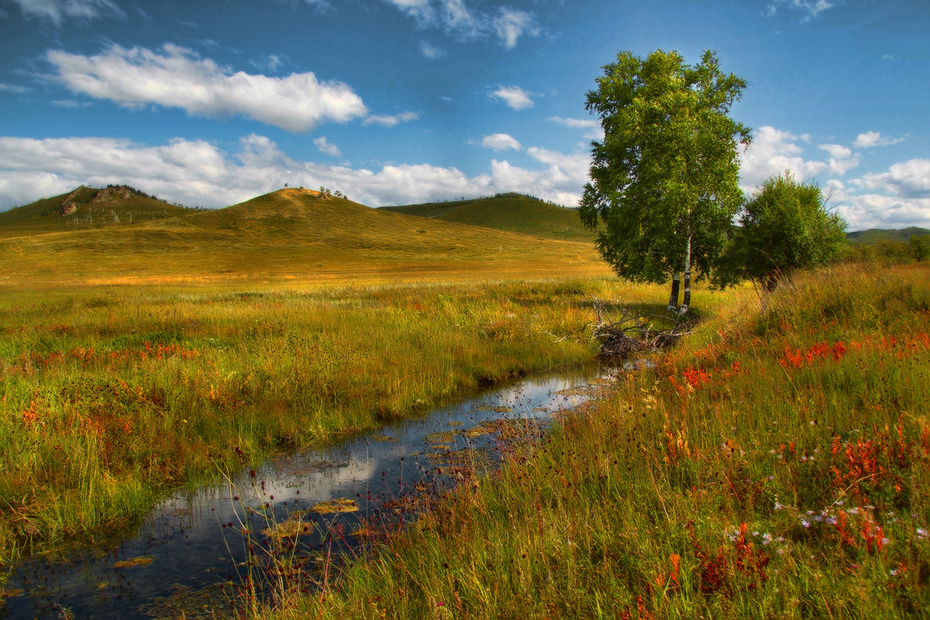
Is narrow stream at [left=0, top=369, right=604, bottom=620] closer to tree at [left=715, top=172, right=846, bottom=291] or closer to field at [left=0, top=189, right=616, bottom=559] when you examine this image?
field at [left=0, top=189, right=616, bottom=559]

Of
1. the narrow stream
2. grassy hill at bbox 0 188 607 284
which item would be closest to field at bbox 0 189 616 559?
the narrow stream

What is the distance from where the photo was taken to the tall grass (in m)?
5.86

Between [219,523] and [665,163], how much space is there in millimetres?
20819

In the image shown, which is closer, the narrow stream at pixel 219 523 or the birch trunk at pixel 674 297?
the narrow stream at pixel 219 523

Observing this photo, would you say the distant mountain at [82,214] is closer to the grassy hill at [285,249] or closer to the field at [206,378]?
the grassy hill at [285,249]

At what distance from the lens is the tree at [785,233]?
17.5 meters

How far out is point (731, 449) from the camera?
13.9 feet

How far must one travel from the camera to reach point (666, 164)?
20469 millimetres

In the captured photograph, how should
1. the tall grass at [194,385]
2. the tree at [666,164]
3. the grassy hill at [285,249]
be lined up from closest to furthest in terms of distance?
1. the tall grass at [194,385]
2. the tree at [666,164]
3. the grassy hill at [285,249]

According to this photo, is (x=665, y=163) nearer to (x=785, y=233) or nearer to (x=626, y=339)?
(x=785, y=233)

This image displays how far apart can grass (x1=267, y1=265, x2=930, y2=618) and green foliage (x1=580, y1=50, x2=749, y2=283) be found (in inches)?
613

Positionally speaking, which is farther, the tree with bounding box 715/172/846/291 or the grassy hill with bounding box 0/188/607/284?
the grassy hill with bounding box 0/188/607/284

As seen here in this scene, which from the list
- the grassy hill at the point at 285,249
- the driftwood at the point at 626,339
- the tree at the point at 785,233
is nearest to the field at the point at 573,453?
the driftwood at the point at 626,339

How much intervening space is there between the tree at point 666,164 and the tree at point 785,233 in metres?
1.34
